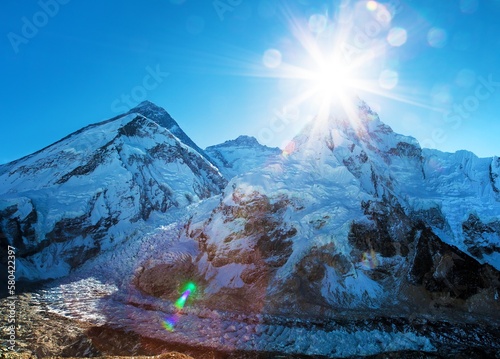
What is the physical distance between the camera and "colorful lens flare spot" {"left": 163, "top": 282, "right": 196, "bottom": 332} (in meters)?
50.7

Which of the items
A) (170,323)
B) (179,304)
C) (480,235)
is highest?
(480,235)

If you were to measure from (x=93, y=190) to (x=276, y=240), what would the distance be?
67.8 m

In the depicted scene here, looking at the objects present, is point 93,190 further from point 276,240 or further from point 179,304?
point 276,240

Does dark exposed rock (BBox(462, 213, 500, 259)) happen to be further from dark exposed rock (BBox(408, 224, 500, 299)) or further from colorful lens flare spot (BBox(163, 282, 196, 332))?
colorful lens flare spot (BBox(163, 282, 196, 332))

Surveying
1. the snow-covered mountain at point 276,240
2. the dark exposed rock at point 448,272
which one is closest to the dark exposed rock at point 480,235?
the snow-covered mountain at point 276,240

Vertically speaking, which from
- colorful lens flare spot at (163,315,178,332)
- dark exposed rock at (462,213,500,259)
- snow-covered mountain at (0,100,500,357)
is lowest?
colorful lens flare spot at (163,315,178,332)

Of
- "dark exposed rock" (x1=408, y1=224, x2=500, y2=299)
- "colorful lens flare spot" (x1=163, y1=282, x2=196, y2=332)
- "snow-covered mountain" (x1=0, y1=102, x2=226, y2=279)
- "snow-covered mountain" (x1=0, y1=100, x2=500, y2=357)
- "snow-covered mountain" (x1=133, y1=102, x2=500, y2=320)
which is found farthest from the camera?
"snow-covered mountain" (x1=0, y1=102, x2=226, y2=279)

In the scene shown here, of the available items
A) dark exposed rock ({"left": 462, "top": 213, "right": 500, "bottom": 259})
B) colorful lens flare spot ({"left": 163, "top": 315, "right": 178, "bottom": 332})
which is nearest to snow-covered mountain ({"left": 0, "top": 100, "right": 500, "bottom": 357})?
dark exposed rock ({"left": 462, "top": 213, "right": 500, "bottom": 259})

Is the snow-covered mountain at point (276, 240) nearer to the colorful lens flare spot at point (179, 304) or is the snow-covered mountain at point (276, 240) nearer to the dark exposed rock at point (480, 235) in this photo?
the dark exposed rock at point (480, 235)

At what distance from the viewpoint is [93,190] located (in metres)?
111

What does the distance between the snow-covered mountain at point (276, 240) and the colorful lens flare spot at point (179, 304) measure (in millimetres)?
1415

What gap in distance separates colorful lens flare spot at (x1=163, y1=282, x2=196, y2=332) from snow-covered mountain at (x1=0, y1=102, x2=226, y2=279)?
136ft

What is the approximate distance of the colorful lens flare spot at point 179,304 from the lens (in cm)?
5070

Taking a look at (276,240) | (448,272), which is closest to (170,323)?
(276,240)
